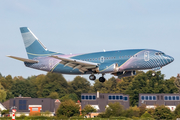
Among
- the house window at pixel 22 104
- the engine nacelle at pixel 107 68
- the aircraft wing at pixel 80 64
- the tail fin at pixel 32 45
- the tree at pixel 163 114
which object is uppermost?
the tail fin at pixel 32 45

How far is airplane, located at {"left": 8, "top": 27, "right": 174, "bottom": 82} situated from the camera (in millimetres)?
58406

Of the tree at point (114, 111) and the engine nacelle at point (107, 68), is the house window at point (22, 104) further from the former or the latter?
the engine nacelle at point (107, 68)

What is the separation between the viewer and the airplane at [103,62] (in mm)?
58406

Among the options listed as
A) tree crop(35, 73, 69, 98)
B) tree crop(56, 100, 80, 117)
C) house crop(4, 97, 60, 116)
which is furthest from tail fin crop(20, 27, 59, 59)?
tree crop(35, 73, 69, 98)

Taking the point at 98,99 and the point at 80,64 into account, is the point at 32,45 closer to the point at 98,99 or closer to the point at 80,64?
the point at 80,64

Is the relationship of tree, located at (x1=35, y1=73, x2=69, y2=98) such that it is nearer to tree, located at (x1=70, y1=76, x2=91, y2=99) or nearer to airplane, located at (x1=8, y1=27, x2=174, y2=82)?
tree, located at (x1=70, y1=76, x2=91, y2=99)

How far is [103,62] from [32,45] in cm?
1867

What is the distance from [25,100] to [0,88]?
4971 centimetres

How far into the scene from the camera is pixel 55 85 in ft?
511

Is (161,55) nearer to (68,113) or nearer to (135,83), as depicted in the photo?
(68,113)

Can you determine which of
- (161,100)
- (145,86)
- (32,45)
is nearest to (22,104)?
(161,100)

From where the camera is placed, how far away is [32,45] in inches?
2835

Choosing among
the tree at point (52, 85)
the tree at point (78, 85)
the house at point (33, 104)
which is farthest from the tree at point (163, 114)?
the tree at point (78, 85)

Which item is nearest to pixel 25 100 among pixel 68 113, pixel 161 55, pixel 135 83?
pixel 68 113
